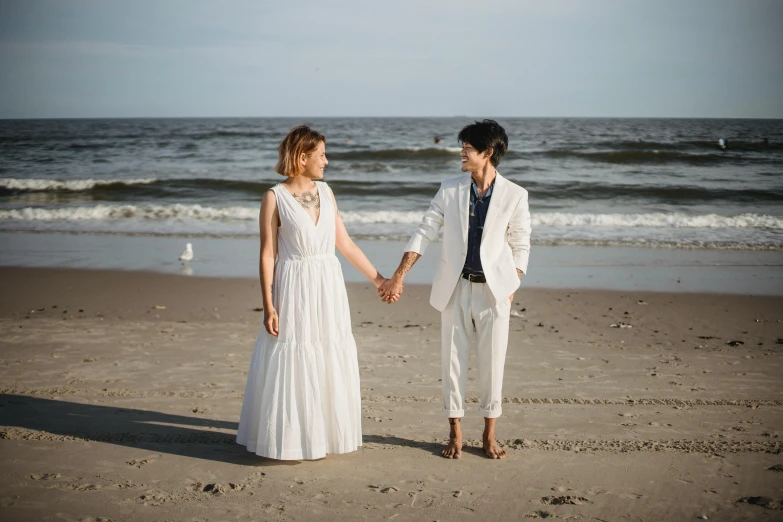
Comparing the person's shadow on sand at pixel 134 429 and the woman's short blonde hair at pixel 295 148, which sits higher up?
the woman's short blonde hair at pixel 295 148

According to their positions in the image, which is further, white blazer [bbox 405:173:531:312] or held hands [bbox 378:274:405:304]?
held hands [bbox 378:274:405:304]

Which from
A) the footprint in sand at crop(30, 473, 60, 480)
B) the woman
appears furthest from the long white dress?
the footprint in sand at crop(30, 473, 60, 480)

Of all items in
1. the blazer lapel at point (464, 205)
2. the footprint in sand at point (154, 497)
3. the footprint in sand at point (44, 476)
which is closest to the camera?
the footprint in sand at point (154, 497)

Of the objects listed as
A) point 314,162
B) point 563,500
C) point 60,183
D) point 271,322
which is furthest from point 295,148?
point 60,183

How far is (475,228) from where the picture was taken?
3990 millimetres

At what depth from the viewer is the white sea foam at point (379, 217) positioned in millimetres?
15070

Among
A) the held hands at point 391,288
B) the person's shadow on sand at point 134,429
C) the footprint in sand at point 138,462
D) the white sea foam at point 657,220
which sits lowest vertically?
the person's shadow on sand at point 134,429

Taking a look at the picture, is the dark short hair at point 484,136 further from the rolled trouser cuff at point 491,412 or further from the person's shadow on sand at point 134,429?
the person's shadow on sand at point 134,429

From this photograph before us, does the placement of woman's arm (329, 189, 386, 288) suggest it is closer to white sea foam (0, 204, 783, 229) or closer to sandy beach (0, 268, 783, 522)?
sandy beach (0, 268, 783, 522)

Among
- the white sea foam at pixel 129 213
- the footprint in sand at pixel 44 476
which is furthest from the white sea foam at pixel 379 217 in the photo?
the footprint in sand at pixel 44 476

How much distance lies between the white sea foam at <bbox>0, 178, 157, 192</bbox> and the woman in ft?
64.0

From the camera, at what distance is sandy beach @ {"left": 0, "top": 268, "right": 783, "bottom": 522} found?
3.50m

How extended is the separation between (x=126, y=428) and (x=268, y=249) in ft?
5.68

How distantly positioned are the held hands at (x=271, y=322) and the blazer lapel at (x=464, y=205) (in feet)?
3.94
